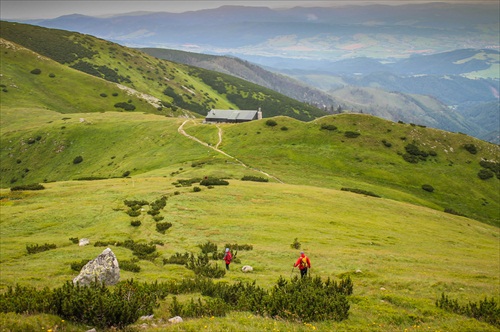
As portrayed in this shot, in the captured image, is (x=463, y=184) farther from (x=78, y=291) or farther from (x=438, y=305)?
(x=78, y=291)

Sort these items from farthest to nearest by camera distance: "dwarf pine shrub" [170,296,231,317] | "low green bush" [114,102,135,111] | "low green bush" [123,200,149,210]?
"low green bush" [114,102,135,111], "low green bush" [123,200,149,210], "dwarf pine shrub" [170,296,231,317]

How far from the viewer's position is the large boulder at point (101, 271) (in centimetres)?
1956

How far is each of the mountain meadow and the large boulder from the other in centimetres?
107

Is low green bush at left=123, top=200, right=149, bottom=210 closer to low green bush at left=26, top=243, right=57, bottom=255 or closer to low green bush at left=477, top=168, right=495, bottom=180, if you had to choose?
low green bush at left=26, top=243, right=57, bottom=255

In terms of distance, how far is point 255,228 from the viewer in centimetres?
3797

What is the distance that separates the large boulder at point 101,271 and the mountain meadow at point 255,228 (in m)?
1.07

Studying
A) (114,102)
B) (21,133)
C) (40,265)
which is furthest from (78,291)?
(114,102)

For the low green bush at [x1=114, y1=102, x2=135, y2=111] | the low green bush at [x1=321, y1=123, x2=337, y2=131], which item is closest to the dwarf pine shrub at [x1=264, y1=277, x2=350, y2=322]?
the low green bush at [x1=321, y1=123, x2=337, y2=131]

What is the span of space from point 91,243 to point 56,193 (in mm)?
23300

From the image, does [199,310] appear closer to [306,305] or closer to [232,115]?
[306,305]

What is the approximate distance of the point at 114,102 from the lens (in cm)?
19125

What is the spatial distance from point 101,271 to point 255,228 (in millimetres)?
20715

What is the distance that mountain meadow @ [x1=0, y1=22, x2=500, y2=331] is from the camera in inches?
657

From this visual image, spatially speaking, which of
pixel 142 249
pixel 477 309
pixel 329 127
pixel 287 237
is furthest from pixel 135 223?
pixel 329 127
